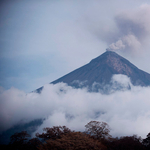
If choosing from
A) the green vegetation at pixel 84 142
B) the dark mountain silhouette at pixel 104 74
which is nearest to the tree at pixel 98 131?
the green vegetation at pixel 84 142

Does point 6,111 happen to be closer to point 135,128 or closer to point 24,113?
point 24,113

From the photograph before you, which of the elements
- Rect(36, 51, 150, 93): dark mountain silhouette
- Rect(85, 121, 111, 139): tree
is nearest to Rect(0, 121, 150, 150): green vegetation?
Rect(85, 121, 111, 139): tree

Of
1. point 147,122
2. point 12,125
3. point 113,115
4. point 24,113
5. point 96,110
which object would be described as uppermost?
point 24,113

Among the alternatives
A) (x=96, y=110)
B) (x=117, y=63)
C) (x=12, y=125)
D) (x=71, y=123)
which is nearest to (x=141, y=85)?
(x=117, y=63)

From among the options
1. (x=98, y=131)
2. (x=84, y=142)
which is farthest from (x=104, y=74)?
→ (x=84, y=142)

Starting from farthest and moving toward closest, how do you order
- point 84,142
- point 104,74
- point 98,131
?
point 104,74 → point 98,131 → point 84,142

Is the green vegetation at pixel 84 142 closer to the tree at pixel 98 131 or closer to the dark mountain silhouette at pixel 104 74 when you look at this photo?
the tree at pixel 98 131

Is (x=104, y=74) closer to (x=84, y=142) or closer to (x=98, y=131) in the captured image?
(x=98, y=131)

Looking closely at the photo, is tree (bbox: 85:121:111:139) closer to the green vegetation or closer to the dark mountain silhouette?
the green vegetation

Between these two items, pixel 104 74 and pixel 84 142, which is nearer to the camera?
pixel 84 142
